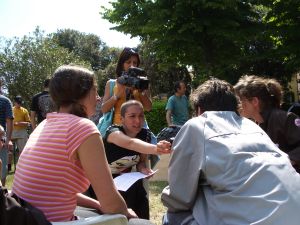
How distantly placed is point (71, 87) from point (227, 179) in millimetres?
878

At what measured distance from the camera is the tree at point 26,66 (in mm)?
25750

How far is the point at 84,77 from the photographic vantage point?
220cm

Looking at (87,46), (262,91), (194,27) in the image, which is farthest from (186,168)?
(87,46)

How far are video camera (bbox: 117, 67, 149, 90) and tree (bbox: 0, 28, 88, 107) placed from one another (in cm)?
2226

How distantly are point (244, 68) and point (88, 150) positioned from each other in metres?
15.1

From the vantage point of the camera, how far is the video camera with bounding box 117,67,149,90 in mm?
3951

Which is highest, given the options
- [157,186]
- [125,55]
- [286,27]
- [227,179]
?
[286,27]

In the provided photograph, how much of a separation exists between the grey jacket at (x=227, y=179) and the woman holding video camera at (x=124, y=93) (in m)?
1.90

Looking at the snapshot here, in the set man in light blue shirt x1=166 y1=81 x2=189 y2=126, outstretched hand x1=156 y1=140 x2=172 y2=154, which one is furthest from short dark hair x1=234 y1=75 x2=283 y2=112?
man in light blue shirt x1=166 y1=81 x2=189 y2=126

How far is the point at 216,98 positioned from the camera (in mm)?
2414

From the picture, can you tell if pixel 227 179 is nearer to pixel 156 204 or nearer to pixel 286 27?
pixel 156 204

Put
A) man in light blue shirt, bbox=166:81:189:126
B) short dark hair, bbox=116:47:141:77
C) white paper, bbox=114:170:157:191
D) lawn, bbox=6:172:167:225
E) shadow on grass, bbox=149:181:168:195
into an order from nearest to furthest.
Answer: white paper, bbox=114:170:157:191 → short dark hair, bbox=116:47:141:77 → lawn, bbox=6:172:167:225 → shadow on grass, bbox=149:181:168:195 → man in light blue shirt, bbox=166:81:189:126

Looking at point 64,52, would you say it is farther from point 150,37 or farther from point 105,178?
point 105,178

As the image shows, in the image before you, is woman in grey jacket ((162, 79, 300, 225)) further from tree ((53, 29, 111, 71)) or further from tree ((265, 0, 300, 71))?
tree ((53, 29, 111, 71))
